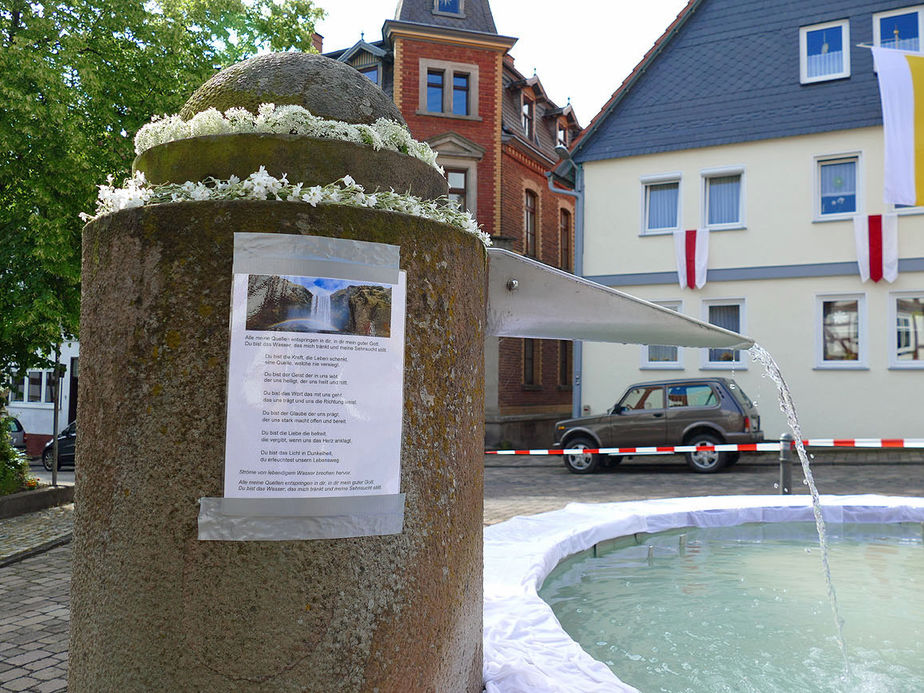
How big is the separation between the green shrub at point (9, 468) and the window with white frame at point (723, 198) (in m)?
15.3

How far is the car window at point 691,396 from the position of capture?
51.9ft

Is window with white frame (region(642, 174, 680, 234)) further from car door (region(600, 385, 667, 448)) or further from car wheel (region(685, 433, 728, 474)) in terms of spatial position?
car wheel (region(685, 433, 728, 474))

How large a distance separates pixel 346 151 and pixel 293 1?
559 inches

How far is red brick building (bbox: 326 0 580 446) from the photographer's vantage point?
24.5 m

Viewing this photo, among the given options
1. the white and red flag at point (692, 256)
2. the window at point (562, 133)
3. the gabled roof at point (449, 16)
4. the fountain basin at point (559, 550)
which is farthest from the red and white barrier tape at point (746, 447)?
the window at point (562, 133)

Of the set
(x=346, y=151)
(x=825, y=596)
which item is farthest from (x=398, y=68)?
(x=346, y=151)

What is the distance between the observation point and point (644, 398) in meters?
16.7

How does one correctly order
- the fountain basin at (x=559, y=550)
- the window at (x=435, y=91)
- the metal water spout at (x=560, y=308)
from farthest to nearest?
1. the window at (x=435, y=91)
2. the metal water spout at (x=560, y=308)
3. the fountain basin at (x=559, y=550)

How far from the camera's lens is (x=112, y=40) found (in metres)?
11.9

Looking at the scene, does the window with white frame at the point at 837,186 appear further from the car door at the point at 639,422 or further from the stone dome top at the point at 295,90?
the stone dome top at the point at 295,90

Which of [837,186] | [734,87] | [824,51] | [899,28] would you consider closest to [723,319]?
[837,186]

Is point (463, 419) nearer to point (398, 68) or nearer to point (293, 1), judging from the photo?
point (293, 1)

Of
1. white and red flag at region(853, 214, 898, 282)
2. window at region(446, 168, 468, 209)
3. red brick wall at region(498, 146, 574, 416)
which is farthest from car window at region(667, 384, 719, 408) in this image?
window at region(446, 168, 468, 209)

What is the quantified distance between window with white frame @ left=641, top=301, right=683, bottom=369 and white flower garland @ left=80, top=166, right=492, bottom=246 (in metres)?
18.2
